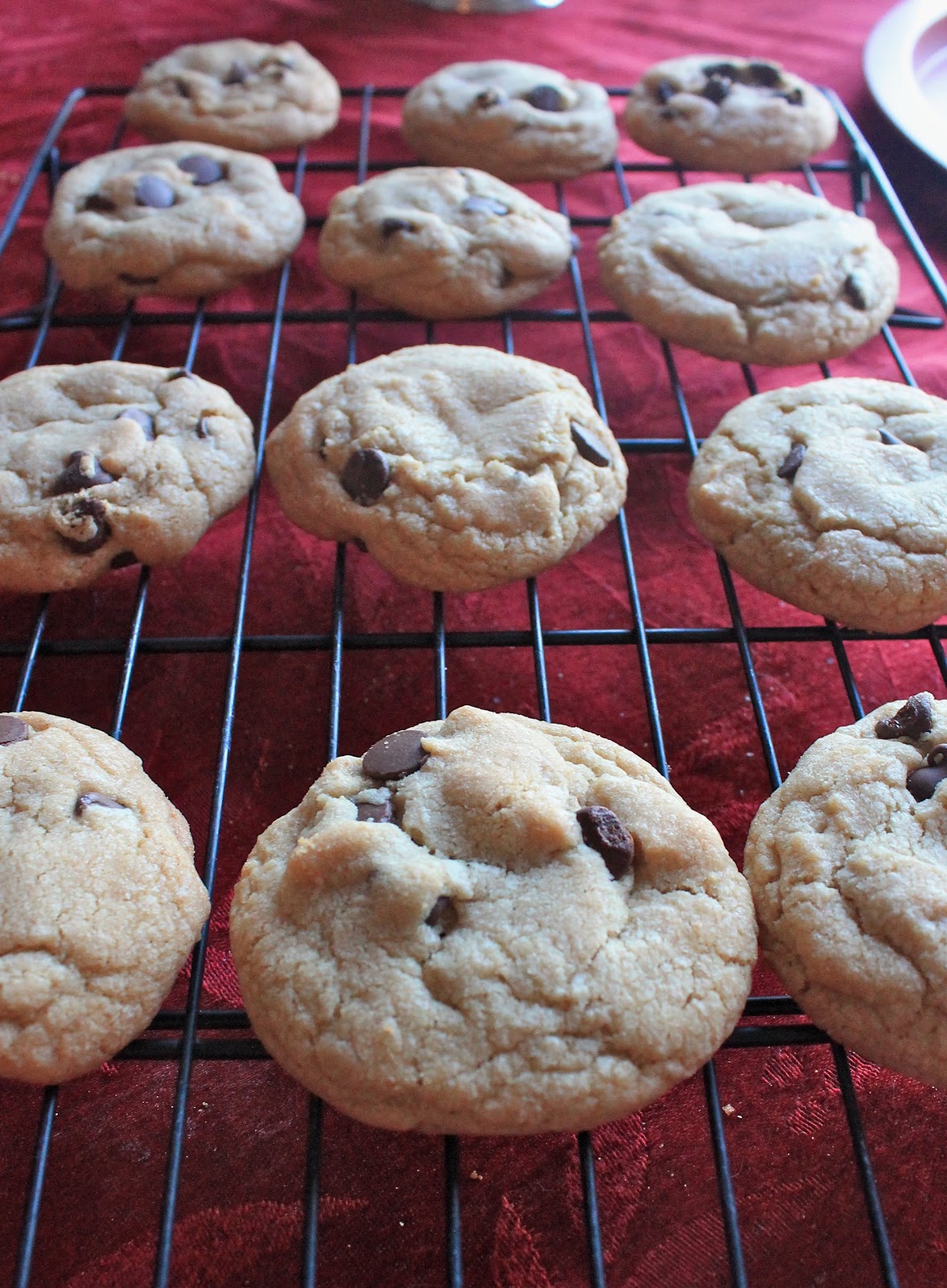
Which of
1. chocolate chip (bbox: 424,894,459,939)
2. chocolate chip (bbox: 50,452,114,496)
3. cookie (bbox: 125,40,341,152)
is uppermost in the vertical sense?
cookie (bbox: 125,40,341,152)

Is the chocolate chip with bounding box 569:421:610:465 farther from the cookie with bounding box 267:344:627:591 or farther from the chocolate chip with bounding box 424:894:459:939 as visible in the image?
the chocolate chip with bounding box 424:894:459:939

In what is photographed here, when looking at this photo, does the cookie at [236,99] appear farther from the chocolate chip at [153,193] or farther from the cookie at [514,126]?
the chocolate chip at [153,193]

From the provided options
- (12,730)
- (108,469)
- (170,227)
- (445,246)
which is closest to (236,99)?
(170,227)

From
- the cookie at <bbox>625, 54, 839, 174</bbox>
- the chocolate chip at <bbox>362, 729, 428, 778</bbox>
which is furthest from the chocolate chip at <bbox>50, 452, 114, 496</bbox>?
the cookie at <bbox>625, 54, 839, 174</bbox>

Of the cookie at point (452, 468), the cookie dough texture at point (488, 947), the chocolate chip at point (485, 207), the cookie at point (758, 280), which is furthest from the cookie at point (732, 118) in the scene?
the cookie dough texture at point (488, 947)

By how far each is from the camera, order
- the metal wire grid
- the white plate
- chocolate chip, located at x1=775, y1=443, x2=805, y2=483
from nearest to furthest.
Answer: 1. the metal wire grid
2. chocolate chip, located at x1=775, y1=443, x2=805, y2=483
3. the white plate

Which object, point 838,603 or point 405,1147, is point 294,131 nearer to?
point 838,603
